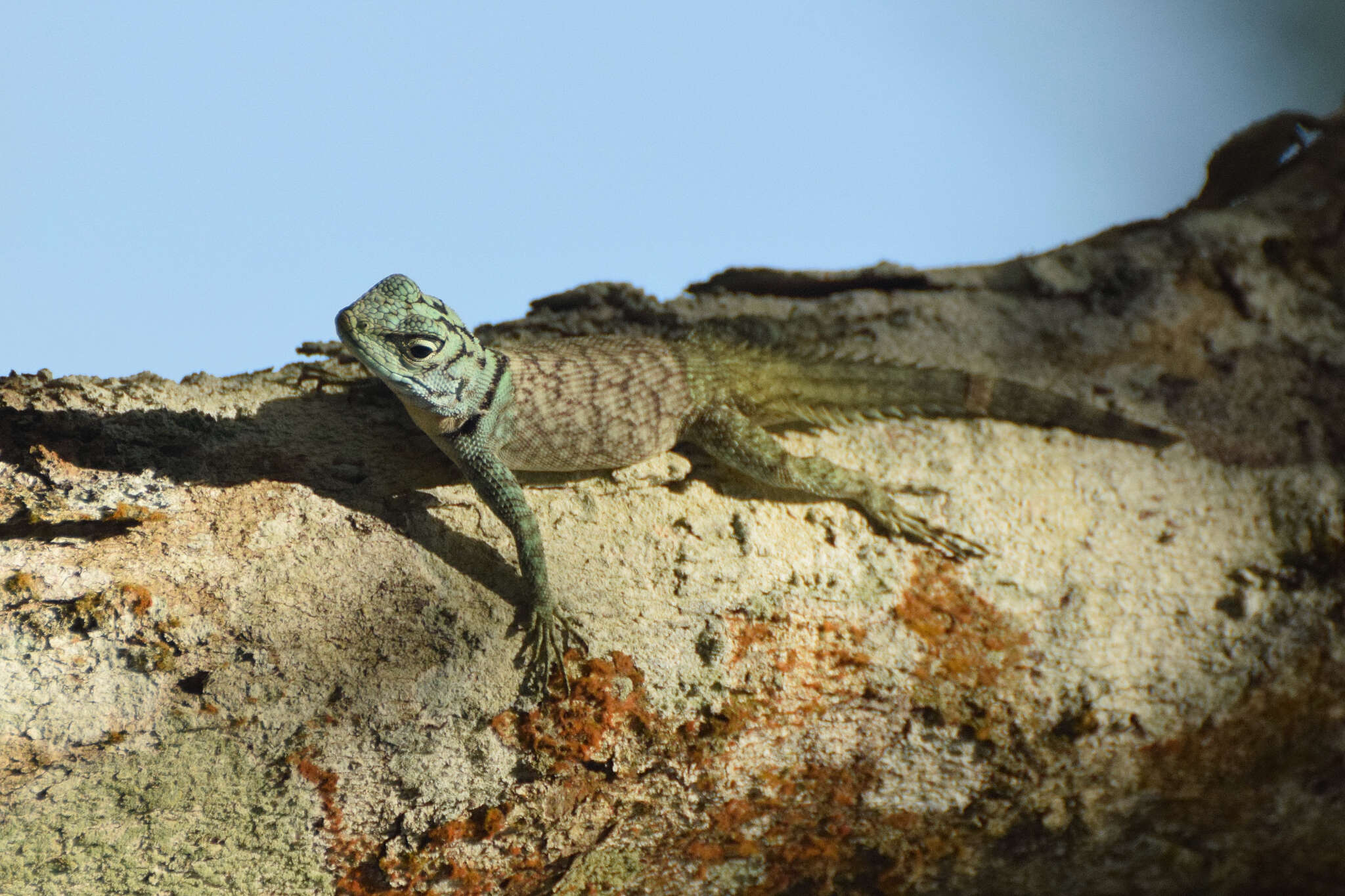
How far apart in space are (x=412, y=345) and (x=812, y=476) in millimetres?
1398

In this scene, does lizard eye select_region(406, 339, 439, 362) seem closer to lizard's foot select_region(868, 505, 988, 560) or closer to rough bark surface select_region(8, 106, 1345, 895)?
rough bark surface select_region(8, 106, 1345, 895)

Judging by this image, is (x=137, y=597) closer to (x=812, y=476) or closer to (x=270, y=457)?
(x=270, y=457)

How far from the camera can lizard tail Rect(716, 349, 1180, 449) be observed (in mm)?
3236

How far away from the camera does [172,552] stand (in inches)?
104

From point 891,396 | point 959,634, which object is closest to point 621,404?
point 891,396

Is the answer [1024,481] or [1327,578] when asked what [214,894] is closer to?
[1024,481]

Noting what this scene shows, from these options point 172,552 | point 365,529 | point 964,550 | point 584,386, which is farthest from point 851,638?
point 172,552

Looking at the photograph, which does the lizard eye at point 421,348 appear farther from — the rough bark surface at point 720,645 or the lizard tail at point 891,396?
the lizard tail at point 891,396

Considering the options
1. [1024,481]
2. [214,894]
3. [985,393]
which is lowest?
[214,894]

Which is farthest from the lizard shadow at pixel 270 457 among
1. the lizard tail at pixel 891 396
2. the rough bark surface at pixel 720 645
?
the lizard tail at pixel 891 396

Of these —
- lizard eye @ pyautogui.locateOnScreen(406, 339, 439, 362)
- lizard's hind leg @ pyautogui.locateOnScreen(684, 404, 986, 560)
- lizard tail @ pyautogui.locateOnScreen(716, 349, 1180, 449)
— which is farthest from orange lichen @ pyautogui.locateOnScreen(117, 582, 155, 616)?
lizard tail @ pyautogui.locateOnScreen(716, 349, 1180, 449)

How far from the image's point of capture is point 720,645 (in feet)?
9.19

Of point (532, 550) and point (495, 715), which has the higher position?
point (532, 550)

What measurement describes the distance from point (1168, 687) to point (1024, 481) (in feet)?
2.62
